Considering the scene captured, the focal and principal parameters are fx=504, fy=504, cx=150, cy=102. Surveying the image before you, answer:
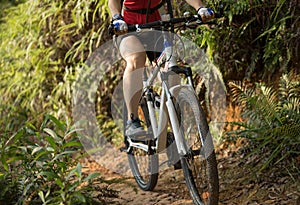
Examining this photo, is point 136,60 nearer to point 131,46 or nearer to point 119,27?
point 131,46

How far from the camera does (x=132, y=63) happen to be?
3756 millimetres

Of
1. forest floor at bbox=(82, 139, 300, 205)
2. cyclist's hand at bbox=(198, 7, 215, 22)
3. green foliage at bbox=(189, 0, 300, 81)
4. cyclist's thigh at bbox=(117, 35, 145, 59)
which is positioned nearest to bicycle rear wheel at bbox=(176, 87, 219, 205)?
forest floor at bbox=(82, 139, 300, 205)

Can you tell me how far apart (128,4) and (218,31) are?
0.99 meters

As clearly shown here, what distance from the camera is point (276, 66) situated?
445cm

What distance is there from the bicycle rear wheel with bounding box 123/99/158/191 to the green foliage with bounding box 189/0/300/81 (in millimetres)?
815

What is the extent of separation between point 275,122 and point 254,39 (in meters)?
1.00

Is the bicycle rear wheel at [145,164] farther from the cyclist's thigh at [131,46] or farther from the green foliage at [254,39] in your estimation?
the green foliage at [254,39]

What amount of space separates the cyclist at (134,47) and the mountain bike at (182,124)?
0.10 m

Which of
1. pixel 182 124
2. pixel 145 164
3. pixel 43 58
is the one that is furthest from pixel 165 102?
pixel 43 58

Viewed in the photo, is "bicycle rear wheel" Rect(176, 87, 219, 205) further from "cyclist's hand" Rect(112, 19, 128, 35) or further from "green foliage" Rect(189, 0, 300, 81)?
"green foliage" Rect(189, 0, 300, 81)

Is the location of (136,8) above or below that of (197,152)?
above

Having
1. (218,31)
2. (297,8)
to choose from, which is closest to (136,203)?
(218,31)

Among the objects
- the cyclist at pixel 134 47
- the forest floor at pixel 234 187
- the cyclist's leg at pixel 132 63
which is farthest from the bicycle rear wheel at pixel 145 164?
the cyclist's leg at pixel 132 63

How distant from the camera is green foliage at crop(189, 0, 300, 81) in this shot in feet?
13.5
